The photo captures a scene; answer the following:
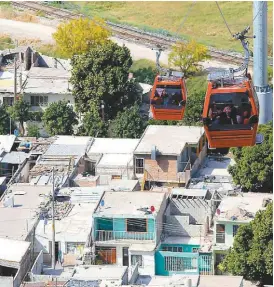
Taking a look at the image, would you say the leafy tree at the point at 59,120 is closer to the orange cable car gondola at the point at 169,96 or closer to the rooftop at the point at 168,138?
the rooftop at the point at 168,138

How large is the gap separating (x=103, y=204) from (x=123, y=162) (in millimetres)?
9396

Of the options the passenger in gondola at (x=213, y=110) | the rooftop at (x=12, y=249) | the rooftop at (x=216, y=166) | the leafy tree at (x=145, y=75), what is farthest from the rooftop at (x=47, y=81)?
the passenger in gondola at (x=213, y=110)

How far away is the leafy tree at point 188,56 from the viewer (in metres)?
85.4

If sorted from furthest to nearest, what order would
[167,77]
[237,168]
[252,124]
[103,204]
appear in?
1. [237,168]
2. [103,204]
3. [167,77]
4. [252,124]

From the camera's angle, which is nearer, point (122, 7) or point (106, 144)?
point (106, 144)

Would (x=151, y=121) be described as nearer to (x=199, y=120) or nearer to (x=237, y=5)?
(x=199, y=120)

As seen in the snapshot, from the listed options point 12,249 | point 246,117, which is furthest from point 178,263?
point 246,117

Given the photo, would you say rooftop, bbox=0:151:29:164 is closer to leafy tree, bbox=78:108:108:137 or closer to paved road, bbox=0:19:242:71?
leafy tree, bbox=78:108:108:137

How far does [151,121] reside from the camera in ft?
229

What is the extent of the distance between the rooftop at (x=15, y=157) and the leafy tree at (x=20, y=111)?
7.75m

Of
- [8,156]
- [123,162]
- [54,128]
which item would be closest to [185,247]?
[123,162]

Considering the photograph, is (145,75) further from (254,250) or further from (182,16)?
(254,250)

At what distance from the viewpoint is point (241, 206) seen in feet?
183

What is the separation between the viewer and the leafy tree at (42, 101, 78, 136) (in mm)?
71250
